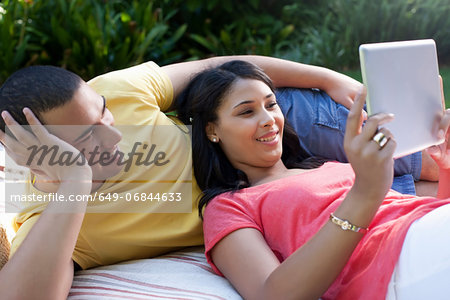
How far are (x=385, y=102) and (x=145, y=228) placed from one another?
3.95 ft

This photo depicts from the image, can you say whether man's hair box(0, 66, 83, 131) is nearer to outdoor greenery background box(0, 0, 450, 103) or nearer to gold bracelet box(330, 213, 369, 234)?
gold bracelet box(330, 213, 369, 234)

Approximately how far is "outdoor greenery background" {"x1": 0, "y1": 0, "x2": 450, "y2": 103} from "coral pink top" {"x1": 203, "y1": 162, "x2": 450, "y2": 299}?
4.86 m

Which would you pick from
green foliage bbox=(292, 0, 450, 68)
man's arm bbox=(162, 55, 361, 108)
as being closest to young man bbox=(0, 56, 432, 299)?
man's arm bbox=(162, 55, 361, 108)

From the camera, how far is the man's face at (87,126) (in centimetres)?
231

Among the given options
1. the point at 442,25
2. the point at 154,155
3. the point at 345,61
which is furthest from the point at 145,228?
the point at 442,25

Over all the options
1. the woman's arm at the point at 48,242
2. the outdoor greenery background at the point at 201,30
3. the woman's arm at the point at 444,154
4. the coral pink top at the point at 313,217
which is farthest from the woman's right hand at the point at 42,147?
the outdoor greenery background at the point at 201,30

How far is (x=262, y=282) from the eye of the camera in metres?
2.08

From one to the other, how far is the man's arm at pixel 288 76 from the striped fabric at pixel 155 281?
102 centimetres

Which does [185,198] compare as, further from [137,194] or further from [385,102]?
[385,102]

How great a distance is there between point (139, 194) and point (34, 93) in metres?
0.64

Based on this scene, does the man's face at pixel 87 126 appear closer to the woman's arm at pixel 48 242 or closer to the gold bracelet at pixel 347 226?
the woman's arm at pixel 48 242

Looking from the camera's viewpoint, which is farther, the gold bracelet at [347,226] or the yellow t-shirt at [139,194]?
the yellow t-shirt at [139,194]

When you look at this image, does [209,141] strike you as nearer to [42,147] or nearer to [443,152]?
[42,147]

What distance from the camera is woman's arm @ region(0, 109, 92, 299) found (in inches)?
81.2
